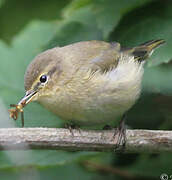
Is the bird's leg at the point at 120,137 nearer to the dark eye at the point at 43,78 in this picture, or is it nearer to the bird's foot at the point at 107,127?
the bird's foot at the point at 107,127

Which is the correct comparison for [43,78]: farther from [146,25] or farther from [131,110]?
[146,25]

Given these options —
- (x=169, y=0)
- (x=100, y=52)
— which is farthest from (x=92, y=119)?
(x=169, y=0)

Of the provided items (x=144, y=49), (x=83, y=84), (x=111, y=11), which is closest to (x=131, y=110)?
(x=144, y=49)

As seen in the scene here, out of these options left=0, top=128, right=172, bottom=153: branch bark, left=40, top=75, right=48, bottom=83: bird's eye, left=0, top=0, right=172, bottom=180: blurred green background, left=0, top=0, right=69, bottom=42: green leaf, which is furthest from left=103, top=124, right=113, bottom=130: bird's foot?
left=0, top=0, right=69, bottom=42: green leaf

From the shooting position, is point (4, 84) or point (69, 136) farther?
point (4, 84)

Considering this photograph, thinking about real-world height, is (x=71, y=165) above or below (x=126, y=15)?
below

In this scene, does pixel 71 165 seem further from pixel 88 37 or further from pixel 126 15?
pixel 126 15

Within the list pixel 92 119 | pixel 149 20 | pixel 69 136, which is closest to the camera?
pixel 69 136
